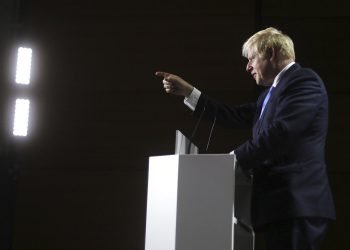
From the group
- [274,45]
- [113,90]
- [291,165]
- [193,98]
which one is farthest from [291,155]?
[113,90]

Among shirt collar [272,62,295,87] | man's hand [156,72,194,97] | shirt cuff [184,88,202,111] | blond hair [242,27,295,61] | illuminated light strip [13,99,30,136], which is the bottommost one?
illuminated light strip [13,99,30,136]

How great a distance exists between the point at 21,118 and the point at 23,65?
35cm

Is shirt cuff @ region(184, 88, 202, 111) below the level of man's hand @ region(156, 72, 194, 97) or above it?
below

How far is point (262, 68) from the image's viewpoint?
1.67m

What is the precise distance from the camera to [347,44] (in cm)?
269

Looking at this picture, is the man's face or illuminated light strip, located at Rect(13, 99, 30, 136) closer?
the man's face

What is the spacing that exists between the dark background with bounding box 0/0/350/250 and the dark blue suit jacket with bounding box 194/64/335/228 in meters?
1.20

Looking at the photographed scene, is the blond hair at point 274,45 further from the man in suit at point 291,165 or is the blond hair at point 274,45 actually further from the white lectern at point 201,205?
the white lectern at point 201,205

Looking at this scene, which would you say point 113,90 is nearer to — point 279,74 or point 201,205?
point 279,74

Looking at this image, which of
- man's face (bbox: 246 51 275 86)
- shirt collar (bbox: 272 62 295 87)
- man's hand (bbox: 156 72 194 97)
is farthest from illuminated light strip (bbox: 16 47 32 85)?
shirt collar (bbox: 272 62 295 87)

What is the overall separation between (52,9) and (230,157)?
1.98 meters

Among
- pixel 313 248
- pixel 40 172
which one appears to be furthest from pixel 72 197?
pixel 313 248

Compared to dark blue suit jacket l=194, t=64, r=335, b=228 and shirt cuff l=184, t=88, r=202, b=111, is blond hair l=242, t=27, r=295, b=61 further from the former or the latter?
shirt cuff l=184, t=88, r=202, b=111

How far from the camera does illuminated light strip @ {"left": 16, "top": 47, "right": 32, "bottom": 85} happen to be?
9.42 ft
